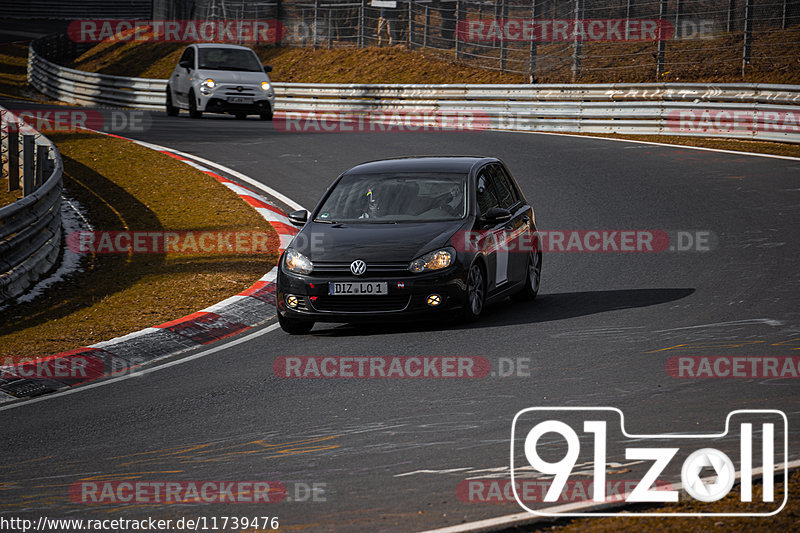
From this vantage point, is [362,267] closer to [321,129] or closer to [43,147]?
[43,147]

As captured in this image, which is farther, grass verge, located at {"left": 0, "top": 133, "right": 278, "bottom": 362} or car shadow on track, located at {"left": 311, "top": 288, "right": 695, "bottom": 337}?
grass verge, located at {"left": 0, "top": 133, "right": 278, "bottom": 362}

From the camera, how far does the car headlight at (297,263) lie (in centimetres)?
973

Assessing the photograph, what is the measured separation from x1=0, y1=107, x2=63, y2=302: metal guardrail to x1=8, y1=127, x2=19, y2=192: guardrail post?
58 cm

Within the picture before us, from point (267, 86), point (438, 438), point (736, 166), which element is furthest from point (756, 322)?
point (267, 86)

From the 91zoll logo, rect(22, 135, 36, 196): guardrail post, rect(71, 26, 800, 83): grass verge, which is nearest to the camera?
the 91zoll logo

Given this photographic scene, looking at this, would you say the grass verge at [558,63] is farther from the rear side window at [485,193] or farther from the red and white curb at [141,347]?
the red and white curb at [141,347]

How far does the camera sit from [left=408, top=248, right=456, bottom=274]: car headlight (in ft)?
31.3

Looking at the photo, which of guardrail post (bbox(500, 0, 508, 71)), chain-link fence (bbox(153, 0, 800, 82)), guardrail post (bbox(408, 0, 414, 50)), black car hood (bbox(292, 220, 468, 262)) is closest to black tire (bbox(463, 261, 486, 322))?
black car hood (bbox(292, 220, 468, 262))

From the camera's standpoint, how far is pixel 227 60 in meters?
28.8

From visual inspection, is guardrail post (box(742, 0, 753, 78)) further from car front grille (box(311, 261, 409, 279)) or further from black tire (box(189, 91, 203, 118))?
car front grille (box(311, 261, 409, 279))

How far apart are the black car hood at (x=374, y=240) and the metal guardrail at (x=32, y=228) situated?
3643 mm

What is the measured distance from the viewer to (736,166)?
61.6 feet

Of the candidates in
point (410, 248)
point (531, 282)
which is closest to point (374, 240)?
point (410, 248)

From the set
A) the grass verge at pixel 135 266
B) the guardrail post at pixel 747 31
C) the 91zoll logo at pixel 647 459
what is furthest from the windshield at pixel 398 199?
the guardrail post at pixel 747 31
